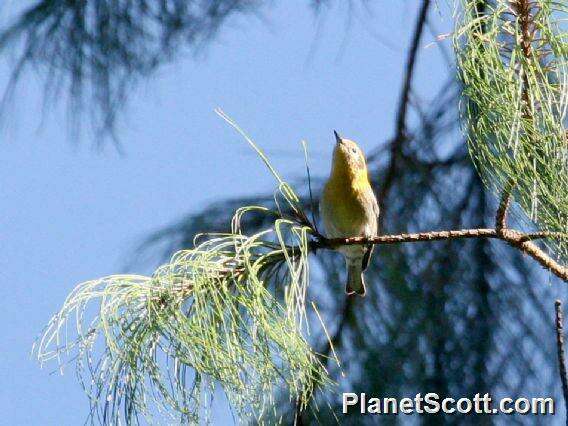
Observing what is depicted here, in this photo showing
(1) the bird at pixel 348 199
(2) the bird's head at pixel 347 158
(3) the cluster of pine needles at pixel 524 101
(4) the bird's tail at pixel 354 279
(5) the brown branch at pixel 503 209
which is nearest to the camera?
(3) the cluster of pine needles at pixel 524 101

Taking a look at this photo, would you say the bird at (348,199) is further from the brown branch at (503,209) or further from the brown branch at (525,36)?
the brown branch at (525,36)

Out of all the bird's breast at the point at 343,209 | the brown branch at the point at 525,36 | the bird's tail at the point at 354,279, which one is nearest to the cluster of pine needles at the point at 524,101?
the brown branch at the point at 525,36

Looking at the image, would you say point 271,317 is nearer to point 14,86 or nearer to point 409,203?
point 409,203

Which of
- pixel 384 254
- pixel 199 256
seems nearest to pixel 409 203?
pixel 384 254

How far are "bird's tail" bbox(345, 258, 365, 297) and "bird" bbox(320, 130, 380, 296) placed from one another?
106mm

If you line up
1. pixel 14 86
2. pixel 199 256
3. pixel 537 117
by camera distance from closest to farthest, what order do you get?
1. pixel 537 117
2. pixel 199 256
3. pixel 14 86

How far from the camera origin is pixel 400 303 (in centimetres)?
163

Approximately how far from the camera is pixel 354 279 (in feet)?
5.32

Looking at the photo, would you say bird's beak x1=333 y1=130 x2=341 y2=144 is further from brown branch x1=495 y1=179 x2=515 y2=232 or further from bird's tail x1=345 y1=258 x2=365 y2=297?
brown branch x1=495 y1=179 x2=515 y2=232

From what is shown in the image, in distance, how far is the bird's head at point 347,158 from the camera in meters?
1.98

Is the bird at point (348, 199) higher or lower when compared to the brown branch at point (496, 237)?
higher

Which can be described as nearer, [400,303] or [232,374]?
[232,374]

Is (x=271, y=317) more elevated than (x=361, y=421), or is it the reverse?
(x=271, y=317)

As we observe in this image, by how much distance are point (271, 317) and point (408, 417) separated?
0.56 metres
